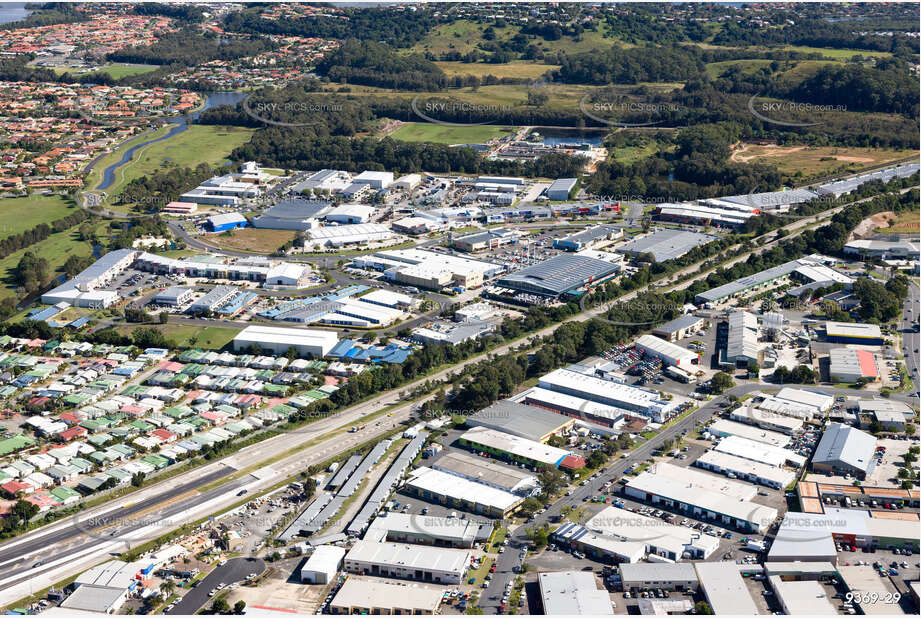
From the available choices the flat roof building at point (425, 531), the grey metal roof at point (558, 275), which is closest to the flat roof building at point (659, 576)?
the flat roof building at point (425, 531)

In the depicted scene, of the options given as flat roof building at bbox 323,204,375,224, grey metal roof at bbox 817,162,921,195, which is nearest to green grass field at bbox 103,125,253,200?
flat roof building at bbox 323,204,375,224

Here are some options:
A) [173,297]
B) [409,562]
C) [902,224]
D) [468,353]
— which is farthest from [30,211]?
[902,224]

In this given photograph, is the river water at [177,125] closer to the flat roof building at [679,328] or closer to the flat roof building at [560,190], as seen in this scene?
the flat roof building at [560,190]

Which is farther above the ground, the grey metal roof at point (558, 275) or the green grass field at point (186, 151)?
the green grass field at point (186, 151)

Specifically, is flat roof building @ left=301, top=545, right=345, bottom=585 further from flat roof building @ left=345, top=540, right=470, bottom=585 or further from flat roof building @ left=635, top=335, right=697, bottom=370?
flat roof building @ left=635, top=335, right=697, bottom=370

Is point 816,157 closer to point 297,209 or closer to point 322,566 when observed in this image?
point 297,209
